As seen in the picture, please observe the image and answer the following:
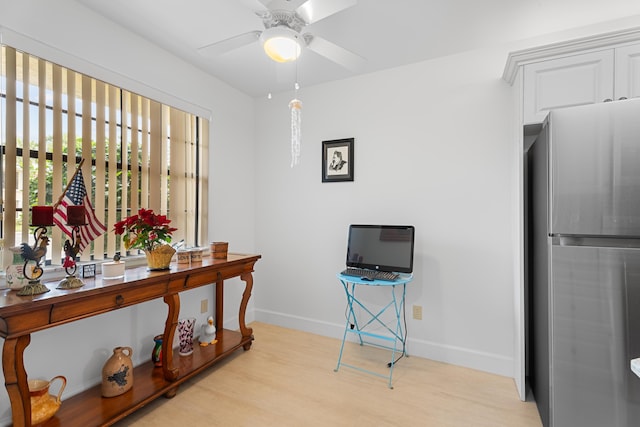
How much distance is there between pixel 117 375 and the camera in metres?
1.96

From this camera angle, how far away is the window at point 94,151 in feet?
5.86

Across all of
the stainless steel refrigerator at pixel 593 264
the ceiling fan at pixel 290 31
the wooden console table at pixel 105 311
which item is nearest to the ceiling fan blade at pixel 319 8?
the ceiling fan at pixel 290 31

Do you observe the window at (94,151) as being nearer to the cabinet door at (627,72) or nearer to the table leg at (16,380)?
the table leg at (16,380)

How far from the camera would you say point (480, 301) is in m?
2.55

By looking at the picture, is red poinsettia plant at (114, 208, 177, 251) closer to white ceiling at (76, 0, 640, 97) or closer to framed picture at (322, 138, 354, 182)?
white ceiling at (76, 0, 640, 97)

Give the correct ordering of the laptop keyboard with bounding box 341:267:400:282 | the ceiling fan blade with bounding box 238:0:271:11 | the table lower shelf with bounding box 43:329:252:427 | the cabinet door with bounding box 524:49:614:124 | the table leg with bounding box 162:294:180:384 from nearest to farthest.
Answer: the ceiling fan blade with bounding box 238:0:271:11
the table lower shelf with bounding box 43:329:252:427
the cabinet door with bounding box 524:49:614:124
the table leg with bounding box 162:294:180:384
the laptop keyboard with bounding box 341:267:400:282

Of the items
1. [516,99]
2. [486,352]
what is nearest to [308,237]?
[486,352]

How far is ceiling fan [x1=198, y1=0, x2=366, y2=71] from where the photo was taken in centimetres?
154

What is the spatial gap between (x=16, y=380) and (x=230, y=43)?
1.98 meters

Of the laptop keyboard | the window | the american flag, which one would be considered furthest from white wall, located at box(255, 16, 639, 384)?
the american flag

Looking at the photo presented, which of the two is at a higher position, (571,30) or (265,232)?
(571,30)

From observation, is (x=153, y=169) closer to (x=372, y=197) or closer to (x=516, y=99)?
(x=372, y=197)

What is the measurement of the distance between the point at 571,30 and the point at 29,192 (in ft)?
12.1

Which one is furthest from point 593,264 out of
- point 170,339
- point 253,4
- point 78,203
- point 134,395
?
point 78,203
